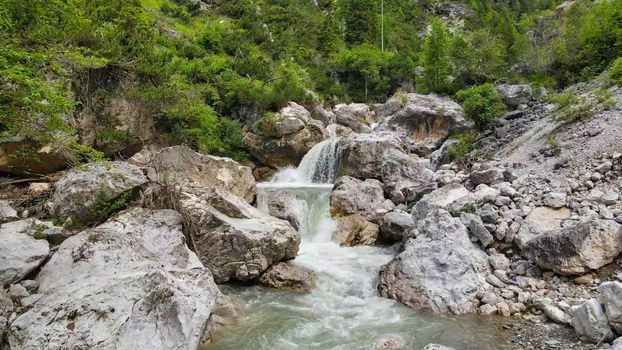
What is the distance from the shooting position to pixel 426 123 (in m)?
24.5

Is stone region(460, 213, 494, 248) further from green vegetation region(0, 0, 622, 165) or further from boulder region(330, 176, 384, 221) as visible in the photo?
green vegetation region(0, 0, 622, 165)

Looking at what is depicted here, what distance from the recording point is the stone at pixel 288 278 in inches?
425

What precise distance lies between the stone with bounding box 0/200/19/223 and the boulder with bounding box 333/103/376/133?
21749 mm

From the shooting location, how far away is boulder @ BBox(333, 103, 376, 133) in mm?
29389

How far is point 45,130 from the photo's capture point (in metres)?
8.30

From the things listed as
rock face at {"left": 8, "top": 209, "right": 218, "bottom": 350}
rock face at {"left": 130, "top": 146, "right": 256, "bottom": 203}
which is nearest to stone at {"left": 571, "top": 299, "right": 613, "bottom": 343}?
rock face at {"left": 8, "top": 209, "right": 218, "bottom": 350}

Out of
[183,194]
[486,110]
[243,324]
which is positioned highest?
[486,110]

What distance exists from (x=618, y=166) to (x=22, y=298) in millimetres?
15036

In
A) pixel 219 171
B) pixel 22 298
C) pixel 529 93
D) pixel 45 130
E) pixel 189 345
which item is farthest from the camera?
pixel 529 93

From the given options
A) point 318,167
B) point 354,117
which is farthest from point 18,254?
point 354,117

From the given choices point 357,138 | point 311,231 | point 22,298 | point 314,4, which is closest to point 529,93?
point 357,138

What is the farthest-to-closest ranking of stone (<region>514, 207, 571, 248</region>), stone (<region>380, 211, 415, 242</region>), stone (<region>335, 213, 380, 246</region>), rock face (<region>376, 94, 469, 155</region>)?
rock face (<region>376, 94, 469, 155</region>) < stone (<region>335, 213, 380, 246</region>) < stone (<region>380, 211, 415, 242</region>) < stone (<region>514, 207, 571, 248</region>)

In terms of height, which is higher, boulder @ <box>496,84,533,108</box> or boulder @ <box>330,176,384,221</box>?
boulder @ <box>496,84,533,108</box>

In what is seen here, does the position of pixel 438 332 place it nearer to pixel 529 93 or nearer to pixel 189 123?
pixel 189 123
